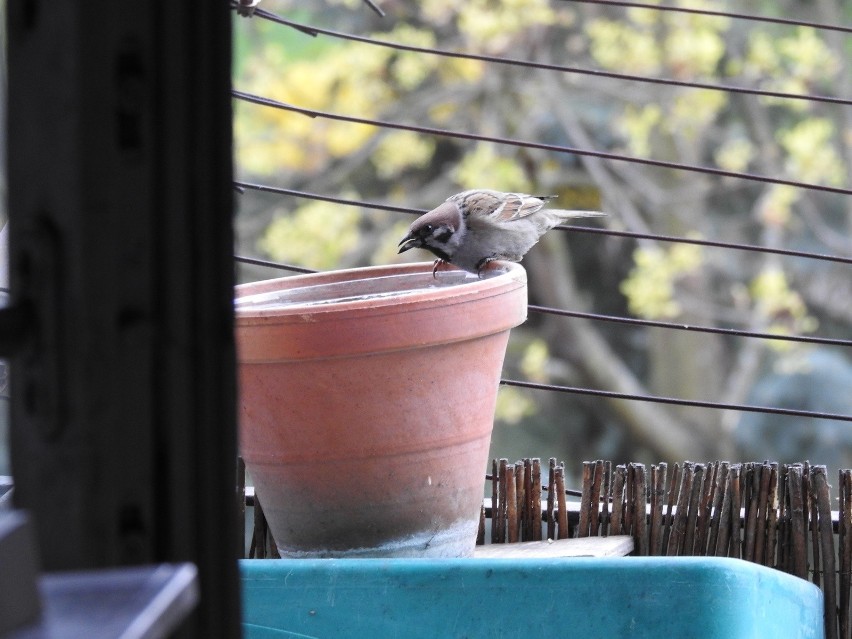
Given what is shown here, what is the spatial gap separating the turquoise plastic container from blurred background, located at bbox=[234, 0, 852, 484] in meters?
5.32

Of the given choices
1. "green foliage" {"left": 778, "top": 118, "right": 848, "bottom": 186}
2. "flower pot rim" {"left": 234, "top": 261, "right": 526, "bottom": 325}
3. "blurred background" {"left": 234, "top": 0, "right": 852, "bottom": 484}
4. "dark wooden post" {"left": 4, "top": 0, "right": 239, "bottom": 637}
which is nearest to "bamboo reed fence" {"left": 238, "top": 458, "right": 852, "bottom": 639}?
"flower pot rim" {"left": 234, "top": 261, "right": 526, "bottom": 325}

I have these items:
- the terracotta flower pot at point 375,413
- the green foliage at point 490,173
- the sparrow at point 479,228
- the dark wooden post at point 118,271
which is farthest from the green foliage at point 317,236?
the dark wooden post at point 118,271

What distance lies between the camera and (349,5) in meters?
8.97

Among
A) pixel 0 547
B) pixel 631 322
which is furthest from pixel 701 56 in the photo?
pixel 0 547

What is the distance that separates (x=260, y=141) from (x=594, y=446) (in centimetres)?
386

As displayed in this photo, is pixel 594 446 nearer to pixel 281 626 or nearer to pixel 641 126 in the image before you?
pixel 641 126

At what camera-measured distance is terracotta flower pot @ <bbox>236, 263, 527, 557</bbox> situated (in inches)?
81.5

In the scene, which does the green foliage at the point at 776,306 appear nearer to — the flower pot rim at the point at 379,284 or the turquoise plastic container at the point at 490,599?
the flower pot rim at the point at 379,284

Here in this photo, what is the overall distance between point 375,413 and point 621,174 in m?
5.94

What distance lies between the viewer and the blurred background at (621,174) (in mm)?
7395

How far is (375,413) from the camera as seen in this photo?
213 centimetres

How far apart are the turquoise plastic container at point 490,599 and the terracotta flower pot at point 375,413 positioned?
206 millimetres

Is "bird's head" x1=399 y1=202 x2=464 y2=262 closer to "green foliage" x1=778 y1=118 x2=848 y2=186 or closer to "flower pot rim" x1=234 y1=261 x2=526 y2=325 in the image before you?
"flower pot rim" x1=234 y1=261 x2=526 y2=325

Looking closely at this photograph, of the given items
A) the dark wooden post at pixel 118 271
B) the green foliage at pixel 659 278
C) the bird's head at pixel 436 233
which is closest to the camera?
the dark wooden post at pixel 118 271
